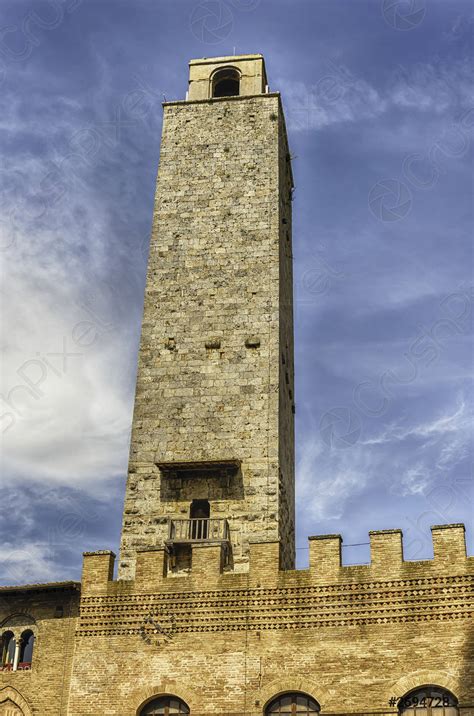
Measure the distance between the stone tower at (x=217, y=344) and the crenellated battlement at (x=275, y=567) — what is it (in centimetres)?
107

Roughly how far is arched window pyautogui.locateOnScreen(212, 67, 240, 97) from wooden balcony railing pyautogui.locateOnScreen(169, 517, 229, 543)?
17249 millimetres

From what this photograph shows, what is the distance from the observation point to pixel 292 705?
20.3 metres

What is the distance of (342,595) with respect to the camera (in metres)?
21.2

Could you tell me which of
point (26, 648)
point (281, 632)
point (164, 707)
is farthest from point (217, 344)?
point (164, 707)

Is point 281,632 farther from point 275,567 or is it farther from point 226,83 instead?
point 226,83

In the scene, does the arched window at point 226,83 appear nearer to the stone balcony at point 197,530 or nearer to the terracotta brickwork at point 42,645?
the stone balcony at point 197,530

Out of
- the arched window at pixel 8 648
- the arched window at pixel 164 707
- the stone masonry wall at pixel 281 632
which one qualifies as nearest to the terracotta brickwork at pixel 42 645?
the arched window at pixel 8 648

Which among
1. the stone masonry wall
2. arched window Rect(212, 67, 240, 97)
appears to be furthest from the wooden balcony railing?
arched window Rect(212, 67, 240, 97)

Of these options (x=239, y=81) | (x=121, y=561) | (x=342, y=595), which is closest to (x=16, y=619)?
(x=121, y=561)

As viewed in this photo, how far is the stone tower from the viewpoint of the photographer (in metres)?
25.2

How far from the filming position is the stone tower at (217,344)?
25.2 meters

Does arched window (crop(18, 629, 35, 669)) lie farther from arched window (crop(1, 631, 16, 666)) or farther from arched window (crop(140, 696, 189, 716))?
arched window (crop(140, 696, 189, 716))

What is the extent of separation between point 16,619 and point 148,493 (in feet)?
15.6

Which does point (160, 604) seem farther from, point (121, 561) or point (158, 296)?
point (158, 296)
